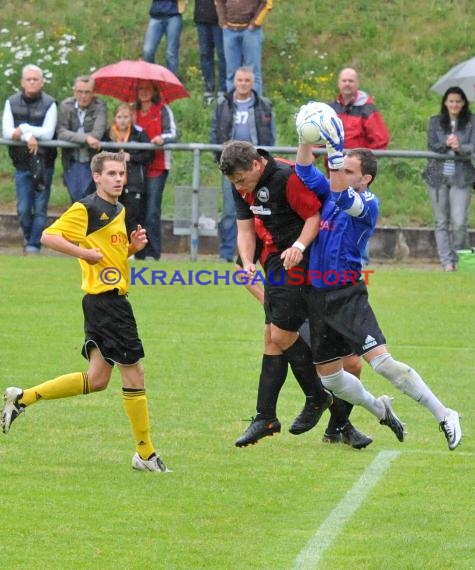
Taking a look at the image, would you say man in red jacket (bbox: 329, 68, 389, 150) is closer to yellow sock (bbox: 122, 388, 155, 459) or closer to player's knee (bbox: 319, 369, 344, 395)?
player's knee (bbox: 319, 369, 344, 395)

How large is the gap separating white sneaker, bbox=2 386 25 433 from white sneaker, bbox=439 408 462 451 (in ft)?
8.42

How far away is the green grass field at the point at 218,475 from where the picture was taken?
22.3 feet

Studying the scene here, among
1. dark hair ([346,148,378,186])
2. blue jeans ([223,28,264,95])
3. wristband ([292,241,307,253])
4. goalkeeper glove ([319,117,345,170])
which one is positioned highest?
blue jeans ([223,28,264,95])

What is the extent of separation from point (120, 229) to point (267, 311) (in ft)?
3.65

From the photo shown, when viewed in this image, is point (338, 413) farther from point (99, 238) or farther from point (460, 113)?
point (460, 113)

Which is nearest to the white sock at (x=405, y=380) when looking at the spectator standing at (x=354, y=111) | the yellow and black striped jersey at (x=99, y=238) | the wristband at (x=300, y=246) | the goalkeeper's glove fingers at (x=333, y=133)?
the wristband at (x=300, y=246)

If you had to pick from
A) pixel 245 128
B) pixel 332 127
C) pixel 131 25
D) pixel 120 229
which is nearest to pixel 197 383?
pixel 120 229

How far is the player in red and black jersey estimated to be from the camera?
8.66m

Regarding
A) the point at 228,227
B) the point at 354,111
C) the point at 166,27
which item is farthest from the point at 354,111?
the point at 166,27

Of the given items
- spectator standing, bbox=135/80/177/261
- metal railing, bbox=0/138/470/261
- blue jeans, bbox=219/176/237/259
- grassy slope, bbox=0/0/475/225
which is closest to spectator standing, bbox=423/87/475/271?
metal railing, bbox=0/138/470/261

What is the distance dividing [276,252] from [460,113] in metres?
8.77

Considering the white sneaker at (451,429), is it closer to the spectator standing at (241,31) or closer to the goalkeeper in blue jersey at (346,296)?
the goalkeeper in blue jersey at (346,296)

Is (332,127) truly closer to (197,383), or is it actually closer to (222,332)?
(197,383)

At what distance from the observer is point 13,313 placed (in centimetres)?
1473
